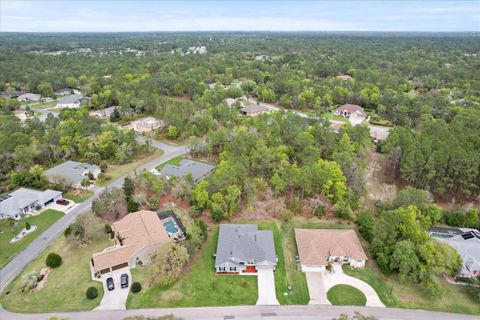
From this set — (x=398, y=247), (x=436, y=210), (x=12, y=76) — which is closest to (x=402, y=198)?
(x=436, y=210)

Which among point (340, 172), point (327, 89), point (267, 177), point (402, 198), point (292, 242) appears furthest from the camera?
point (327, 89)

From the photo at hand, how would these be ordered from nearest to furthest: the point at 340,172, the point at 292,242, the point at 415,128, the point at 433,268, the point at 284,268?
the point at 433,268 < the point at 284,268 < the point at 292,242 < the point at 340,172 < the point at 415,128

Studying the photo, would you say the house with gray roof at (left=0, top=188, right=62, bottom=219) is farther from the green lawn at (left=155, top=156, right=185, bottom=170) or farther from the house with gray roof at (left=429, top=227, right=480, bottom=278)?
the house with gray roof at (left=429, top=227, right=480, bottom=278)

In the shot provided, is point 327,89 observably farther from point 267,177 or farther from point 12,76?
point 12,76

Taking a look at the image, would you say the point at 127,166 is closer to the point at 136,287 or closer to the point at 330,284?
the point at 136,287

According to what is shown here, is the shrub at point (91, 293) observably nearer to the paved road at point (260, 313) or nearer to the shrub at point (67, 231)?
the paved road at point (260, 313)

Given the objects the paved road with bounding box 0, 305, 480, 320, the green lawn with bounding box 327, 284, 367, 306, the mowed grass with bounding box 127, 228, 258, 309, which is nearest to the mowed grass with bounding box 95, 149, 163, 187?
the mowed grass with bounding box 127, 228, 258, 309

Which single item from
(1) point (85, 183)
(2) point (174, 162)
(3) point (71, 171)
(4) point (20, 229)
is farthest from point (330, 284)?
(3) point (71, 171)
